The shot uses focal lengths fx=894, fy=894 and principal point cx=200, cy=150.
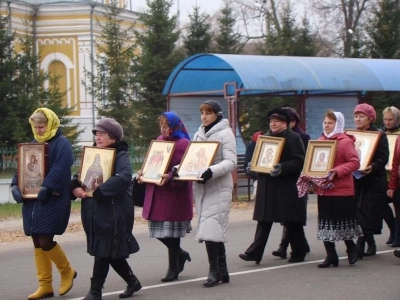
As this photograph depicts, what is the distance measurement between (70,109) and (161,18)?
15.2ft

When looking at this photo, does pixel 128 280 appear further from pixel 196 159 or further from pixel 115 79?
pixel 115 79

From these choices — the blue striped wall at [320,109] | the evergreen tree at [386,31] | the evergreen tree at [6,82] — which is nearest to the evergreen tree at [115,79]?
the evergreen tree at [6,82]

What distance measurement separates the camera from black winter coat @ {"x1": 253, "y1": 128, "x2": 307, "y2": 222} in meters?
9.75

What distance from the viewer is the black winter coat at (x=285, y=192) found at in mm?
9750

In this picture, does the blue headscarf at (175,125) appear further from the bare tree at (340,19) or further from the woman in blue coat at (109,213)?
the bare tree at (340,19)

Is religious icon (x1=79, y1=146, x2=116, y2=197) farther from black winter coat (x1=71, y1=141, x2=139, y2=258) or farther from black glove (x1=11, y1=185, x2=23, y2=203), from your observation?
black glove (x1=11, y1=185, x2=23, y2=203)

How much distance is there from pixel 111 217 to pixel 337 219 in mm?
2975

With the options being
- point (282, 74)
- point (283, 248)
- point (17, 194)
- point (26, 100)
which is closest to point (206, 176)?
point (17, 194)

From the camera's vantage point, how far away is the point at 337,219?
973cm

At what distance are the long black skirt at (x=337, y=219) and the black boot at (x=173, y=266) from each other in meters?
1.68

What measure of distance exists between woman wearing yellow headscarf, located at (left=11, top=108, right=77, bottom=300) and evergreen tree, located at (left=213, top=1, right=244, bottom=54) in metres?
24.5

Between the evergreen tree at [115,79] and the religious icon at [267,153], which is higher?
the evergreen tree at [115,79]

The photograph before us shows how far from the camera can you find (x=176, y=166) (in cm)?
873

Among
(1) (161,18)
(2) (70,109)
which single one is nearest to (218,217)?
(2) (70,109)
